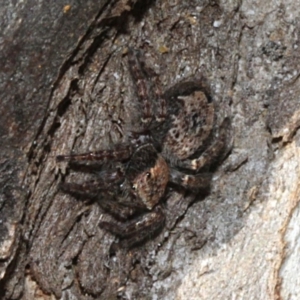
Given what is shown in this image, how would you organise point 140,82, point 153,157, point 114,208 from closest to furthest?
1. point 140,82
2. point 114,208
3. point 153,157

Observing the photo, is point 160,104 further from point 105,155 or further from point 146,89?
point 105,155

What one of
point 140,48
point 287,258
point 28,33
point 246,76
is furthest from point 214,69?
point 28,33

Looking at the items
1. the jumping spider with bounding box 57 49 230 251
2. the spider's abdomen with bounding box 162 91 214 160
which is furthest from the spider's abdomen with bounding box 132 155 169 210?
the spider's abdomen with bounding box 162 91 214 160

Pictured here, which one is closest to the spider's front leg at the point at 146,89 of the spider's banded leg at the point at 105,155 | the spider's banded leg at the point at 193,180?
the spider's banded leg at the point at 105,155

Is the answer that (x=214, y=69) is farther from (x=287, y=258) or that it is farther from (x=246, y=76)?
(x=287, y=258)

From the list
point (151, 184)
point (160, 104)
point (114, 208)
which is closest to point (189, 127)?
point (160, 104)
